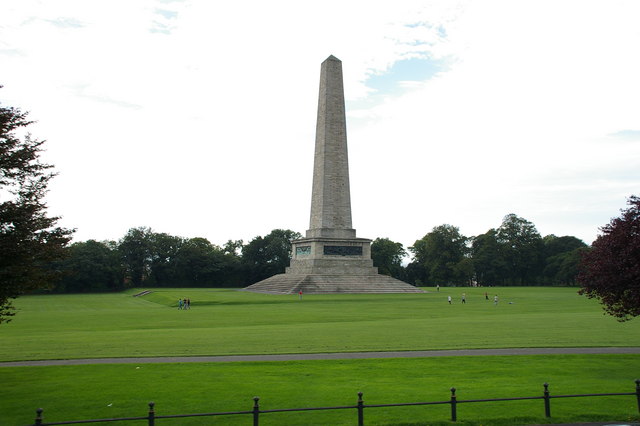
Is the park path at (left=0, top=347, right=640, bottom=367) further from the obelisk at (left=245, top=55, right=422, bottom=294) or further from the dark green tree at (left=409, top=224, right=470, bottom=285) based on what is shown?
the dark green tree at (left=409, top=224, right=470, bottom=285)

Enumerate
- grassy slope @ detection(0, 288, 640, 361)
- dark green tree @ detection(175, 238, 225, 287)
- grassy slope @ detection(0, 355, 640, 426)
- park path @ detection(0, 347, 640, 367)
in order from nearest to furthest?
1. grassy slope @ detection(0, 355, 640, 426)
2. park path @ detection(0, 347, 640, 367)
3. grassy slope @ detection(0, 288, 640, 361)
4. dark green tree @ detection(175, 238, 225, 287)

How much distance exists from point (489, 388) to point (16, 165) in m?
13.2

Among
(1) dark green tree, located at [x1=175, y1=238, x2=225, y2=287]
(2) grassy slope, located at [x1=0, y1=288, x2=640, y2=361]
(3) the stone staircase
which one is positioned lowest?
(2) grassy slope, located at [x1=0, y1=288, x2=640, y2=361]

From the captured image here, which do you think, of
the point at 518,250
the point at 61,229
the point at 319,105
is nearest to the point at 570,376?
the point at 61,229

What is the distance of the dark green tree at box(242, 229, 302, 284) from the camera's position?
3944 inches

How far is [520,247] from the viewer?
103 m

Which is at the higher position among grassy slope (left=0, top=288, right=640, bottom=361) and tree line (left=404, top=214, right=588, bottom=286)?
tree line (left=404, top=214, right=588, bottom=286)

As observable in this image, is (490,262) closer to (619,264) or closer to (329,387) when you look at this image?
(619,264)

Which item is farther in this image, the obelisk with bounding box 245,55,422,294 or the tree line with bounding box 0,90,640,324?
the tree line with bounding box 0,90,640,324

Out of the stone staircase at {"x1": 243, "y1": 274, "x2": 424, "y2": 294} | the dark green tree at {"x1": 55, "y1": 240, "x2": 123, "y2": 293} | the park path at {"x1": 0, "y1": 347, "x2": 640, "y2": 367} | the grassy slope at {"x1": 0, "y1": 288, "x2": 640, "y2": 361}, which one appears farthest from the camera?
the dark green tree at {"x1": 55, "y1": 240, "x2": 123, "y2": 293}

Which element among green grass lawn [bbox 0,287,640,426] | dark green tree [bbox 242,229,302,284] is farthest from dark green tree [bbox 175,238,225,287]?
green grass lawn [bbox 0,287,640,426]

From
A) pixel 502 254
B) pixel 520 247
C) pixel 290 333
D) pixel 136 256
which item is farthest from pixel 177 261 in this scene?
pixel 290 333

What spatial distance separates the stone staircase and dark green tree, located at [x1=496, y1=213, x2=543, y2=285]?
47.8m

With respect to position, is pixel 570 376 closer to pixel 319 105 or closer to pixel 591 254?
pixel 591 254
